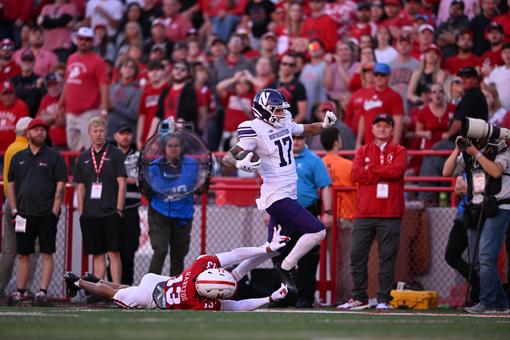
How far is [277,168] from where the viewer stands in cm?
1134

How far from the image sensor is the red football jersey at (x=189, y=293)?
33.6ft

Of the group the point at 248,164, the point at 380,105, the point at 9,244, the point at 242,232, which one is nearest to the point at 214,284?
the point at 248,164

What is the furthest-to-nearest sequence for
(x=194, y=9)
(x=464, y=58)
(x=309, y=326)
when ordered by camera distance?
1. (x=194, y=9)
2. (x=464, y=58)
3. (x=309, y=326)

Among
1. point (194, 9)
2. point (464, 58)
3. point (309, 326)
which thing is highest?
point (194, 9)

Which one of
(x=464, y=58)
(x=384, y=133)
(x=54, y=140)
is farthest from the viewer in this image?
(x=54, y=140)

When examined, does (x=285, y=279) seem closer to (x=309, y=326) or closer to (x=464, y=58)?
(x=309, y=326)

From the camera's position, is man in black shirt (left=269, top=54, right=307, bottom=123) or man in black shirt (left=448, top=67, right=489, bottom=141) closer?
man in black shirt (left=448, top=67, right=489, bottom=141)

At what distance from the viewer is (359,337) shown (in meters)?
7.02

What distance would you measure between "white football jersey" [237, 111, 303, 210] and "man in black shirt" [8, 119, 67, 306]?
9.98ft

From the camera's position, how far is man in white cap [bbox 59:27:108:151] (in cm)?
1694

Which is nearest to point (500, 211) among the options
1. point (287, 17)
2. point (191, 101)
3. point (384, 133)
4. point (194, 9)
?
point (384, 133)

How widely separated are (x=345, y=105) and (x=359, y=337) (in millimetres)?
9344

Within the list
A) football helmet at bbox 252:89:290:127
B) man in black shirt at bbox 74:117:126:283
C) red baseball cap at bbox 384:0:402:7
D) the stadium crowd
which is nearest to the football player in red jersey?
football helmet at bbox 252:89:290:127

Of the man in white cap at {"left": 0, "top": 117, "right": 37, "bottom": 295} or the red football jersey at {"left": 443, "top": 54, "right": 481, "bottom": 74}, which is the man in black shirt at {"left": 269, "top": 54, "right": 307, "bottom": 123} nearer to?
the red football jersey at {"left": 443, "top": 54, "right": 481, "bottom": 74}
